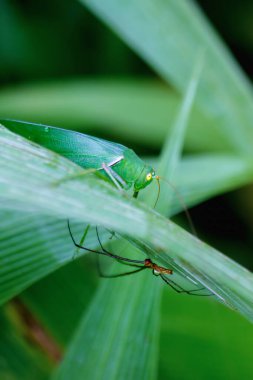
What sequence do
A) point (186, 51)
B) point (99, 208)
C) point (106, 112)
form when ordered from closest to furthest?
1. point (99, 208)
2. point (186, 51)
3. point (106, 112)

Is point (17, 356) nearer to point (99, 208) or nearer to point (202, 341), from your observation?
point (202, 341)

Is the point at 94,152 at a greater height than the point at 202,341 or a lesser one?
greater

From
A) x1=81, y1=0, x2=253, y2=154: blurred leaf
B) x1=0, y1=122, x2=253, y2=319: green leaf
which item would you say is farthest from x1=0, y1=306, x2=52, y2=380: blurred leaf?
x1=81, y1=0, x2=253, y2=154: blurred leaf

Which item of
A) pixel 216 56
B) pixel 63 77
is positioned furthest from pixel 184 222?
pixel 63 77

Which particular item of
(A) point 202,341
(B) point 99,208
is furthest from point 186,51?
(B) point 99,208

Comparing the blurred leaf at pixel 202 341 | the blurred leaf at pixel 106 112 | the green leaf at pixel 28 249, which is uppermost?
the blurred leaf at pixel 106 112

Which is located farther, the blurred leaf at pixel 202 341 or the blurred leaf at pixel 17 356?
the blurred leaf at pixel 17 356

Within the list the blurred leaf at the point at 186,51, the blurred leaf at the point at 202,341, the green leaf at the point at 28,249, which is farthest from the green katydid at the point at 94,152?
the blurred leaf at the point at 186,51

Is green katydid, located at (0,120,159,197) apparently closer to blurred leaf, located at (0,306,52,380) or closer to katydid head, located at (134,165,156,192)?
katydid head, located at (134,165,156,192)

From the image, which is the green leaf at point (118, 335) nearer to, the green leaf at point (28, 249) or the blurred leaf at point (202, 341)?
the green leaf at point (28, 249)

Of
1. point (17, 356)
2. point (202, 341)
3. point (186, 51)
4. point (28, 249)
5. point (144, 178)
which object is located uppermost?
point (186, 51)
